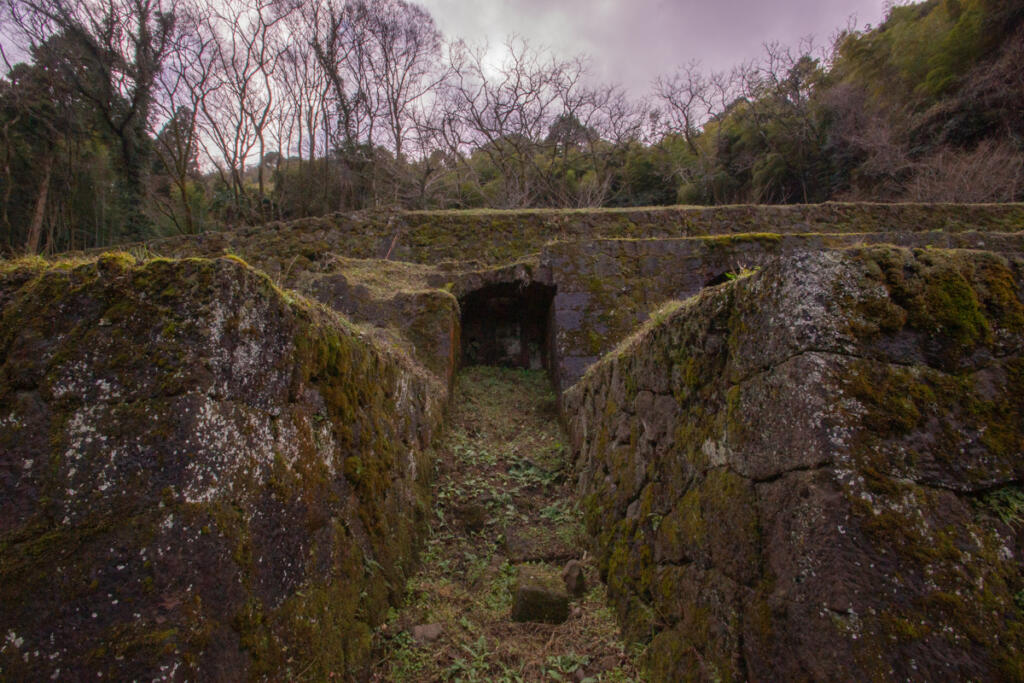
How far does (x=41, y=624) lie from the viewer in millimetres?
1317

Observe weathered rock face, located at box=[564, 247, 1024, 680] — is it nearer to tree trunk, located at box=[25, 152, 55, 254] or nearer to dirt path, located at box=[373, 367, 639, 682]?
dirt path, located at box=[373, 367, 639, 682]

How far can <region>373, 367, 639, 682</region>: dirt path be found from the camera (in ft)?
7.45

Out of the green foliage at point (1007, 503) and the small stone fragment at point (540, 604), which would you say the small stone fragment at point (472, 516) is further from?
the green foliage at point (1007, 503)

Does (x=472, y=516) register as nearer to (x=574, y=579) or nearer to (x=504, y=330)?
(x=574, y=579)

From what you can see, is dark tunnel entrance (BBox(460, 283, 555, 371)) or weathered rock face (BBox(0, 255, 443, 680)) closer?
weathered rock face (BBox(0, 255, 443, 680))

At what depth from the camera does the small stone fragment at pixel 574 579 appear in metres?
2.84

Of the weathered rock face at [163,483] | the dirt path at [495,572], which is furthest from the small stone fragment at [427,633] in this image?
the weathered rock face at [163,483]

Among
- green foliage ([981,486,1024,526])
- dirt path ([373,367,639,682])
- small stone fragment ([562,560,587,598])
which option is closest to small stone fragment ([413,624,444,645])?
dirt path ([373,367,639,682])

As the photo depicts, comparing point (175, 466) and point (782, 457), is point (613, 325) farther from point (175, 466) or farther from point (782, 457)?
point (175, 466)

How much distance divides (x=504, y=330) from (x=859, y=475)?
6707 millimetres

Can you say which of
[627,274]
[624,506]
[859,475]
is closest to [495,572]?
[624,506]

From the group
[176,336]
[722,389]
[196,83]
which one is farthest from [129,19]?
[722,389]

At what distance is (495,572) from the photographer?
312cm

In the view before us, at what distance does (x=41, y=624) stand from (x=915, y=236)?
9.57m
